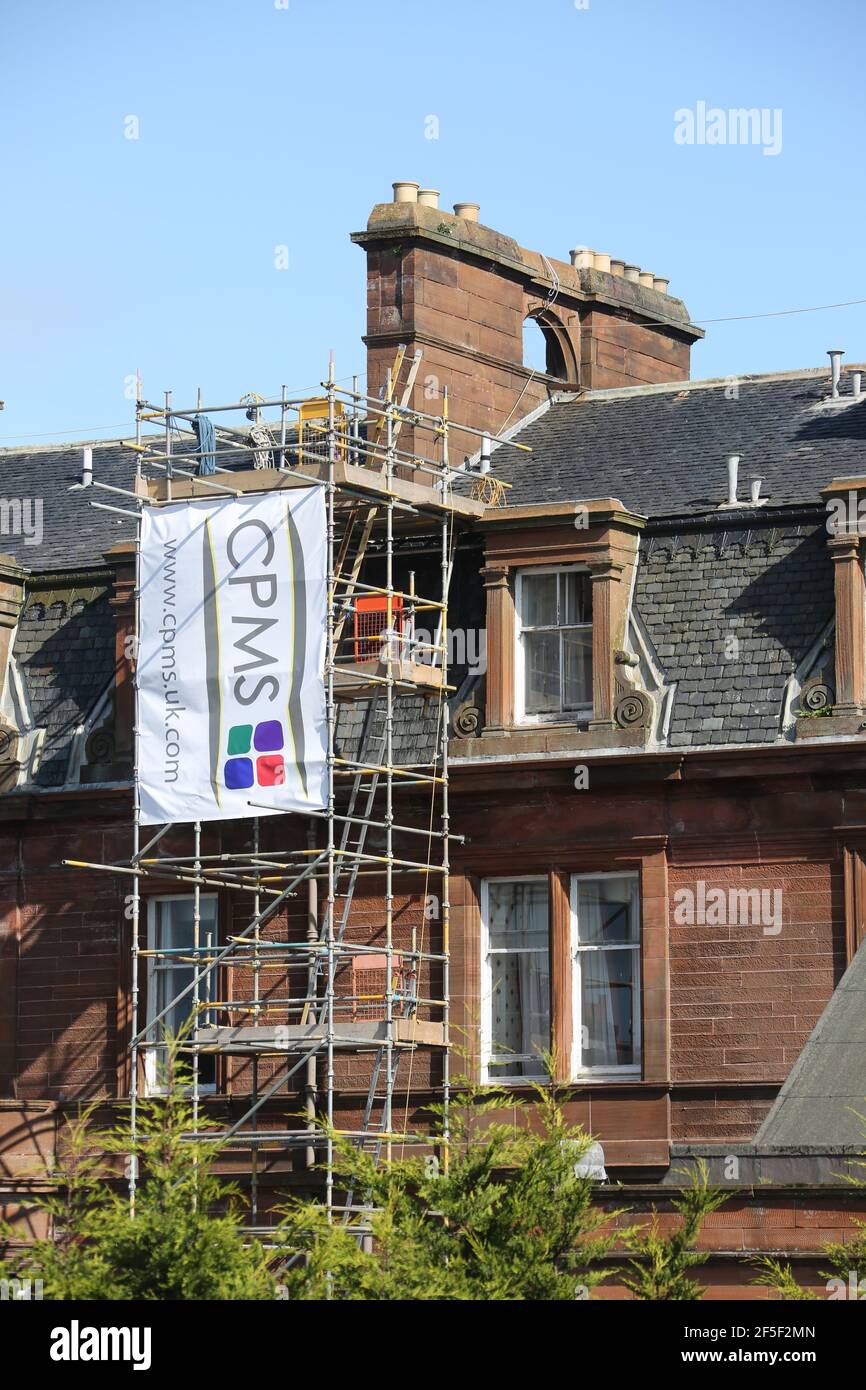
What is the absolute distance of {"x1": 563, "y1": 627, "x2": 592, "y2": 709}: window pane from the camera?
109 ft

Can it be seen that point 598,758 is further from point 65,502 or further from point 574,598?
point 65,502

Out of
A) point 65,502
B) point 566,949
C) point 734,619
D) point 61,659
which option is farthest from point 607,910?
point 65,502

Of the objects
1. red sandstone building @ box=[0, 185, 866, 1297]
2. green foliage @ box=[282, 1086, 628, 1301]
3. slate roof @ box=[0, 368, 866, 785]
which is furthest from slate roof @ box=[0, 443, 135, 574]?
green foliage @ box=[282, 1086, 628, 1301]

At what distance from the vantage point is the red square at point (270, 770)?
32.5m

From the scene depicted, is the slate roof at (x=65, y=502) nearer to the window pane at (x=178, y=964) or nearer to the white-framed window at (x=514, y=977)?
the window pane at (x=178, y=964)

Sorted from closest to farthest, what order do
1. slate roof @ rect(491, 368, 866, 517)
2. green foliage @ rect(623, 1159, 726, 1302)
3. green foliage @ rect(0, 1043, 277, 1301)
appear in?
1. green foliage @ rect(0, 1043, 277, 1301)
2. green foliage @ rect(623, 1159, 726, 1302)
3. slate roof @ rect(491, 368, 866, 517)

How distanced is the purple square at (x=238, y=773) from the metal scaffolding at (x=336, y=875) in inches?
19.8

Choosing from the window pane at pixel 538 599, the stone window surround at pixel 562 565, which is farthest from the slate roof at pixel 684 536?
the window pane at pixel 538 599

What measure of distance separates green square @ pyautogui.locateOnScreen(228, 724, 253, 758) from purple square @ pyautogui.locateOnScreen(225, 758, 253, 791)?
0.11 metres

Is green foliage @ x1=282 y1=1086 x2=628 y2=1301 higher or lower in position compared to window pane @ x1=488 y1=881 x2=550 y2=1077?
lower

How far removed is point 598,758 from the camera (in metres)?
32.1

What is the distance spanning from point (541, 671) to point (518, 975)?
3.62 metres

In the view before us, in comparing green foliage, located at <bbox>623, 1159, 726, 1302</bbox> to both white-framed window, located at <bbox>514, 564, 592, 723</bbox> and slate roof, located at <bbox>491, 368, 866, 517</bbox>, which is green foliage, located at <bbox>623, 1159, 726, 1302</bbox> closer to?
white-framed window, located at <bbox>514, 564, 592, 723</bbox>
